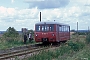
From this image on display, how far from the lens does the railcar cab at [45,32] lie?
32531mm

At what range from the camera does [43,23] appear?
33219 mm

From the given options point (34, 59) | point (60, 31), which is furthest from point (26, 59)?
point (60, 31)

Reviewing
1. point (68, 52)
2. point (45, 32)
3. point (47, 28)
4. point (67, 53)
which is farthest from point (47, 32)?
point (67, 53)

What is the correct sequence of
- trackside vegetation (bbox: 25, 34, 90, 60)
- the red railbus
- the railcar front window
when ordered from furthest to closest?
1. the railcar front window
2. the red railbus
3. trackside vegetation (bbox: 25, 34, 90, 60)

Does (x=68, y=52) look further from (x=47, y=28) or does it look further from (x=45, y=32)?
(x=47, y=28)

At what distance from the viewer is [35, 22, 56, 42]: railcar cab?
107ft

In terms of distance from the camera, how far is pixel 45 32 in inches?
1288

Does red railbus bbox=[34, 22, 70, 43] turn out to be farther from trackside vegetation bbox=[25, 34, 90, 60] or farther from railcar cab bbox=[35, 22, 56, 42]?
trackside vegetation bbox=[25, 34, 90, 60]

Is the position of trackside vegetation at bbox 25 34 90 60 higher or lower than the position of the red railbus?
lower

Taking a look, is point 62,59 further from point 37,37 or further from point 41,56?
point 37,37

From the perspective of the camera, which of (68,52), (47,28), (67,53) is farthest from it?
(47,28)

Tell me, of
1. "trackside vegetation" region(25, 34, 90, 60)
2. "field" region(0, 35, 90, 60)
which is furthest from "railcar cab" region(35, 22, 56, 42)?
"trackside vegetation" region(25, 34, 90, 60)

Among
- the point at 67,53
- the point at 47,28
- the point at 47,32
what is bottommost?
the point at 67,53

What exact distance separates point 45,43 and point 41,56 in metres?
17.6
